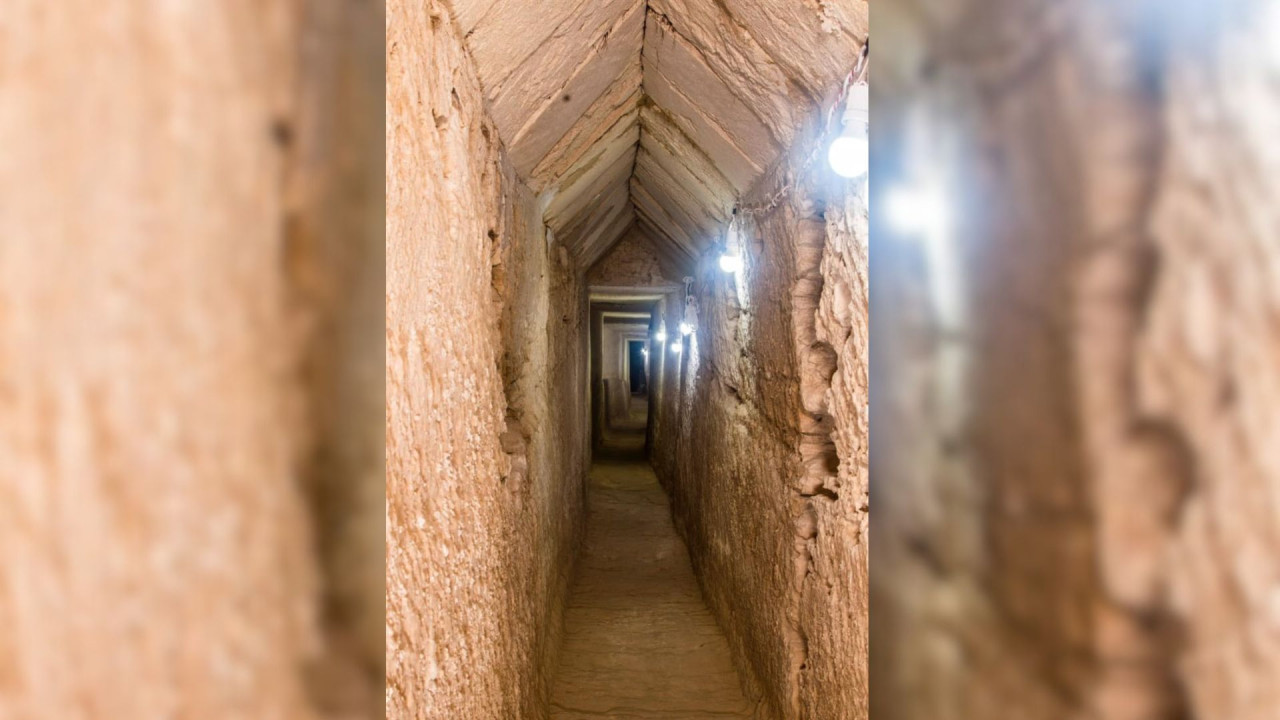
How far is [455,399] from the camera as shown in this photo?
65.7 inches

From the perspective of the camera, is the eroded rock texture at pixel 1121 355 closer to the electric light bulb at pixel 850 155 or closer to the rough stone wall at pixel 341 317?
the rough stone wall at pixel 341 317

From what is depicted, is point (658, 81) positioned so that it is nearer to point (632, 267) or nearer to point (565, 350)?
point (565, 350)

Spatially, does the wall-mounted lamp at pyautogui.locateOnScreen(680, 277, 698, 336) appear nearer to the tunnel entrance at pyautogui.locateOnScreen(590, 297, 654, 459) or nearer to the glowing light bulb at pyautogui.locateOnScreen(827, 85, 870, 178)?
the tunnel entrance at pyautogui.locateOnScreen(590, 297, 654, 459)

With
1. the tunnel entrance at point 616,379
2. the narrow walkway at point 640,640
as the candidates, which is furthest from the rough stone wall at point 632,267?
the narrow walkway at point 640,640

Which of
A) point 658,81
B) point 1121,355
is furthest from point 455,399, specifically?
point 658,81

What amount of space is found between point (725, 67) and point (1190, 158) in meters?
2.19

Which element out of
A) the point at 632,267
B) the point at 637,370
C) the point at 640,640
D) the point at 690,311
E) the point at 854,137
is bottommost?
the point at 640,640

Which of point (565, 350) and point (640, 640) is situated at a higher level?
point (565, 350)

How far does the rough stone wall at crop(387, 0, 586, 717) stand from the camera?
121 cm

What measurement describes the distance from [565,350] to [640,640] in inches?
83.6

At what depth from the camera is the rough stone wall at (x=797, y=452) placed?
187cm

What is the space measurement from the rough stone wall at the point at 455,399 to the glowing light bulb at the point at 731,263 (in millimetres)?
1150

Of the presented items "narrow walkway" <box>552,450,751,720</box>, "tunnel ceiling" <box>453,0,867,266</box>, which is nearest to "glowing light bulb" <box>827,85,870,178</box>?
"tunnel ceiling" <box>453,0,867,266</box>

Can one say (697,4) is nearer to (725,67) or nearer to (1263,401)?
(725,67)
